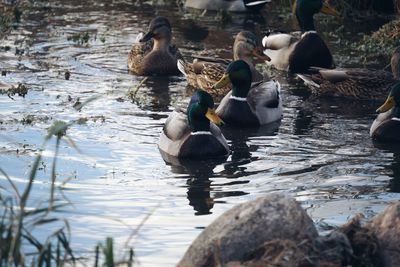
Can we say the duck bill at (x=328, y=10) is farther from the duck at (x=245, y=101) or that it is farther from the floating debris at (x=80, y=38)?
the duck at (x=245, y=101)

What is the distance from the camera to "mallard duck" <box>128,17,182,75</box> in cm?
1535

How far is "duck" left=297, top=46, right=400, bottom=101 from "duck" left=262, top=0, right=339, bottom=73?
0.89 m

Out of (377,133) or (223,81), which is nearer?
(377,133)

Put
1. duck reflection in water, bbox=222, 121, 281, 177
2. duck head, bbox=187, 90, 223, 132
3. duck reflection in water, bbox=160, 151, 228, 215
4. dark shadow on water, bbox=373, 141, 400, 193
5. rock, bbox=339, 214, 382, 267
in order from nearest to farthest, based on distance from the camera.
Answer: rock, bbox=339, 214, 382, 267 → duck reflection in water, bbox=160, 151, 228, 215 → dark shadow on water, bbox=373, 141, 400, 193 → duck reflection in water, bbox=222, 121, 281, 177 → duck head, bbox=187, 90, 223, 132

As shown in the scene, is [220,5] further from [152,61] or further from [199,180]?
[199,180]

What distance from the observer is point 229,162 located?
11250 millimetres

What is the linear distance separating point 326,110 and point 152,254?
5843 mm

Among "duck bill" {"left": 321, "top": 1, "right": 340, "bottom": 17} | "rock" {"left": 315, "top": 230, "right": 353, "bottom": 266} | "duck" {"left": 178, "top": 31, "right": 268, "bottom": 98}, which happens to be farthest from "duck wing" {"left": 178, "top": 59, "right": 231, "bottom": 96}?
"rock" {"left": 315, "top": 230, "right": 353, "bottom": 266}

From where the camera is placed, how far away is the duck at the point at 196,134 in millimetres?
11391

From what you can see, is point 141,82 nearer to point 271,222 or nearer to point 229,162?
point 229,162

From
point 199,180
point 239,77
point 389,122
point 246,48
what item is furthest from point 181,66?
point 199,180

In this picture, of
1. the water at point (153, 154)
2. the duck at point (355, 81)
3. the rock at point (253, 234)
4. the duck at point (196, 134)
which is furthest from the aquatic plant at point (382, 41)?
the rock at point (253, 234)

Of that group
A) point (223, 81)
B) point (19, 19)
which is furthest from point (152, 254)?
point (19, 19)

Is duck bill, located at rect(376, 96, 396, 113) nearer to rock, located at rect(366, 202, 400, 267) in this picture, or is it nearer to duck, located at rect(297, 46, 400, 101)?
duck, located at rect(297, 46, 400, 101)
